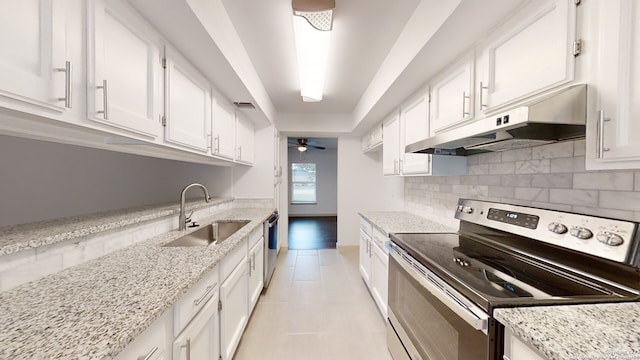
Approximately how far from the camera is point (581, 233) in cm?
100

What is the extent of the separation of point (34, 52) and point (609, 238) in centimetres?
205

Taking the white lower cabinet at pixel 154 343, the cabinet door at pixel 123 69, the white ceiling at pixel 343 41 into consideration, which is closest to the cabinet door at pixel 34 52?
the cabinet door at pixel 123 69

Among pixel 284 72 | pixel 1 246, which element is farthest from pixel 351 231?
pixel 1 246

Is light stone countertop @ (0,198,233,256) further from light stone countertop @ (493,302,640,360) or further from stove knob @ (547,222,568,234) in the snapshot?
stove knob @ (547,222,568,234)

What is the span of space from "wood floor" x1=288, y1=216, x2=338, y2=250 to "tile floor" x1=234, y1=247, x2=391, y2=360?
1.33 meters

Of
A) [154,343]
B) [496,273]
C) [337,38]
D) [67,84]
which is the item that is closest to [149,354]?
[154,343]

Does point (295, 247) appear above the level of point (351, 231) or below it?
below

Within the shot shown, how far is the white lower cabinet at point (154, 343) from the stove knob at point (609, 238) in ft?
5.49

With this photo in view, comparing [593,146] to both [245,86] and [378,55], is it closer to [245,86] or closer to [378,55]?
[378,55]

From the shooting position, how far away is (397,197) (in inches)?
134

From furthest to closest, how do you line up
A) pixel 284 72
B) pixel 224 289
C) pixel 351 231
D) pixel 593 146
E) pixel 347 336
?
pixel 351 231 → pixel 284 72 → pixel 347 336 → pixel 224 289 → pixel 593 146

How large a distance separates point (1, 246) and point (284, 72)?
2.31 meters

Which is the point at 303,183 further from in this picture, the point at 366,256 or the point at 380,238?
the point at 380,238

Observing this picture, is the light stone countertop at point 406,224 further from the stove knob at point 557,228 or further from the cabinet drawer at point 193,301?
the cabinet drawer at point 193,301
